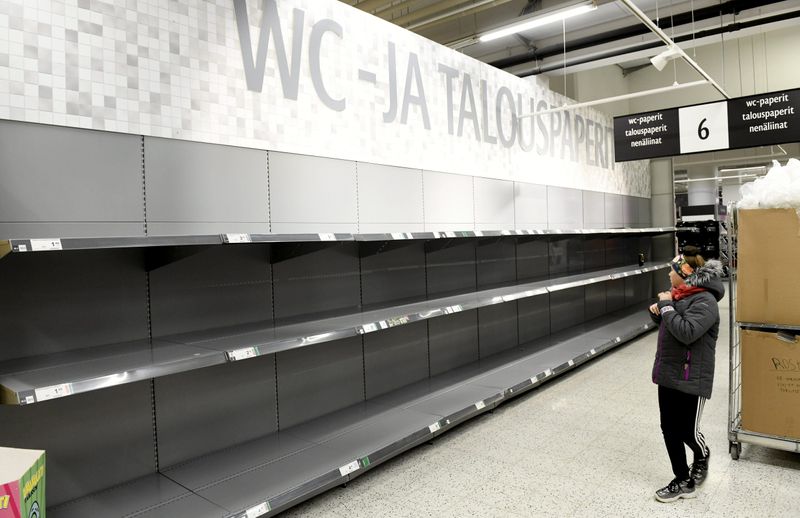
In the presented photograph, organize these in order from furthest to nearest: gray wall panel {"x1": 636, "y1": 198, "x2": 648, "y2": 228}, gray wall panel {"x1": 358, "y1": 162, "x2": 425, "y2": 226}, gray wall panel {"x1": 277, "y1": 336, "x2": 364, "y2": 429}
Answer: gray wall panel {"x1": 636, "y1": 198, "x2": 648, "y2": 228}, gray wall panel {"x1": 358, "y1": 162, "x2": 425, "y2": 226}, gray wall panel {"x1": 277, "y1": 336, "x2": 364, "y2": 429}

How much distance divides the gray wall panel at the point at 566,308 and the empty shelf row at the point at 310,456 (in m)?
→ 1.88

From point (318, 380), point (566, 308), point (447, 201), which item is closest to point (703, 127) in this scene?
point (566, 308)

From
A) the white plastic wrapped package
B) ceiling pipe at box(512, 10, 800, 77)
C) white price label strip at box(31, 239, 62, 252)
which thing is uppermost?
ceiling pipe at box(512, 10, 800, 77)

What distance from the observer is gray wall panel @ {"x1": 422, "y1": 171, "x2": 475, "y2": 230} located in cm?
472

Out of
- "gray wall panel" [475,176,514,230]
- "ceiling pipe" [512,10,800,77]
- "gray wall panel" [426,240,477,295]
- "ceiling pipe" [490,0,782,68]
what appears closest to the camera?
"gray wall panel" [426,240,477,295]

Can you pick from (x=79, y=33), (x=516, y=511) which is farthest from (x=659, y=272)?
(x=79, y=33)

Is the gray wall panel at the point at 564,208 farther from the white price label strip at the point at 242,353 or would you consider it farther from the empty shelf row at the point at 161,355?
the white price label strip at the point at 242,353

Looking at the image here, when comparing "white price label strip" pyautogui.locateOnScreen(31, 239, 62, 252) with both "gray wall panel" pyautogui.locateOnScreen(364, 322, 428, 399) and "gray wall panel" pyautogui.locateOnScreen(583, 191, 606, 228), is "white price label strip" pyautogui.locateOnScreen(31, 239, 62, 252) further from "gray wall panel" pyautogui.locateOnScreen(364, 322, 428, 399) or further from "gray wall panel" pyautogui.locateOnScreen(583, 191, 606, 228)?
"gray wall panel" pyautogui.locateOnScreen(583, 191, 606, 228)

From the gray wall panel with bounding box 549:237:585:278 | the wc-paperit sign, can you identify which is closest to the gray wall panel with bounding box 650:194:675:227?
the gray wall panel with bounding box 549:237:585:278

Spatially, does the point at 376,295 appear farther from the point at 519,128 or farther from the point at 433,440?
the point at 519,128

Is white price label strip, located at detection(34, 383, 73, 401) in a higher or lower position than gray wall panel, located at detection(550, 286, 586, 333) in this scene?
higher

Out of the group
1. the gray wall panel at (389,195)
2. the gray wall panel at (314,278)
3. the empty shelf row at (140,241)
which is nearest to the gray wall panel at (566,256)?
the gray wall panel at (389,195)

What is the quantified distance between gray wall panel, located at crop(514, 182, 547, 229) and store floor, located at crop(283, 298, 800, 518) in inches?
90.6

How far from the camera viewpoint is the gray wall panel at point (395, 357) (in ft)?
13.5
